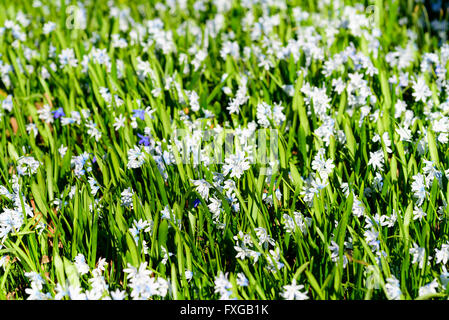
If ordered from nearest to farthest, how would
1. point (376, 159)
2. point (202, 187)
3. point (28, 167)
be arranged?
Result: point (202, 187) < point (376, 159) < point (28, 167)

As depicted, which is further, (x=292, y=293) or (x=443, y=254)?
(x=443, y=254)

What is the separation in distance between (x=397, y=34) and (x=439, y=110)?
1.58 metres

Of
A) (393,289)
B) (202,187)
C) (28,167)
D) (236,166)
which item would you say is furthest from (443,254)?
(28,167)

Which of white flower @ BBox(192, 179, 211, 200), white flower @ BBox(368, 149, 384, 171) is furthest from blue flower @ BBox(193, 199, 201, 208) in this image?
white flower @ BBox(368, 149, 384, 171)

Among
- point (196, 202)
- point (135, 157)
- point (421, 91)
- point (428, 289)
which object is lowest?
point (428, 289)

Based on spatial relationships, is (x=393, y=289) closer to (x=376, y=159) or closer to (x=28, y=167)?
(x=376, y=159)

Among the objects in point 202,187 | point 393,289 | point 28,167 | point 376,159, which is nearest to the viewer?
point 393,289

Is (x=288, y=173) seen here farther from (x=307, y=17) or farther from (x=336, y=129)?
(x=307, y=17)

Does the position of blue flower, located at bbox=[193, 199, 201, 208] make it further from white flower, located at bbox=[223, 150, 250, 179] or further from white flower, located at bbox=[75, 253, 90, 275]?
white flower, located at bbox=[75, 253, 90, 275]

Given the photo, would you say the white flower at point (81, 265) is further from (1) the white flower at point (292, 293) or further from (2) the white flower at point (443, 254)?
(2) the white flower at point (443, 254)

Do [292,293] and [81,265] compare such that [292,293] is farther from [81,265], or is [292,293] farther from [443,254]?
[81,265]

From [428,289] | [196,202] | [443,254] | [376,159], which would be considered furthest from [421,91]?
[196,202]

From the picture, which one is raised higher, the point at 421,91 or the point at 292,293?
the point at 421,91

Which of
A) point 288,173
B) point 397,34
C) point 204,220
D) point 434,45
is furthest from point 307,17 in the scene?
point 204,220
